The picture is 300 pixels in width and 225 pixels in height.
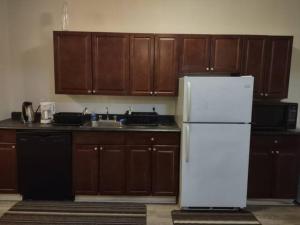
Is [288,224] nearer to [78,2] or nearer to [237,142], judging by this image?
[237,142]

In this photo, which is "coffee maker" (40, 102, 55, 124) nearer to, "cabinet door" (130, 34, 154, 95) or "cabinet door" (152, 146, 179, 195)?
"cabinet door" (130, 34, 154, 95)

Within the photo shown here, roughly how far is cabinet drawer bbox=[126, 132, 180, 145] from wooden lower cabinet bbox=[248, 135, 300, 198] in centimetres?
99

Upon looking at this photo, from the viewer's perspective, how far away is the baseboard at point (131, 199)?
3.45 m

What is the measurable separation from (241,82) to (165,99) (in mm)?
1157

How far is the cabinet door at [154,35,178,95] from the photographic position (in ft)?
11.4

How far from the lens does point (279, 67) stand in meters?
3.50

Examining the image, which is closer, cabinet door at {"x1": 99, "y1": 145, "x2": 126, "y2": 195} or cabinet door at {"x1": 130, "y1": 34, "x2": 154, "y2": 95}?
cabinet door at {"x1": 99, "y1": 145, "x2": 126, "y2": 195}

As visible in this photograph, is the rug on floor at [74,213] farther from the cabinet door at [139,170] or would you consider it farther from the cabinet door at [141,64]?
the cabinet door at [141,64]

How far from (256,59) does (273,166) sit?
1362 mm

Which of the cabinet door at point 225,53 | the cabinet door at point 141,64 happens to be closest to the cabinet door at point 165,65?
the cabinet door at point 141,64

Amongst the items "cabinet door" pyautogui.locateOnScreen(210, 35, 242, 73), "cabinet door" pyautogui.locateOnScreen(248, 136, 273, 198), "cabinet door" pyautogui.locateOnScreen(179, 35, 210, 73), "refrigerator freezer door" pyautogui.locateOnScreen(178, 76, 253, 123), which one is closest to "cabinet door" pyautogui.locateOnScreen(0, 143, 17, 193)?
"refrigerator freezer door" pyautogui.locateOnScreen(178, 76, 253, 123)

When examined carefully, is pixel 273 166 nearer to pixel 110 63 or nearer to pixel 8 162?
pixel 110 63

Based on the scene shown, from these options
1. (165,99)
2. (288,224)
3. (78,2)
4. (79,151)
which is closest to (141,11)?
(78,2)

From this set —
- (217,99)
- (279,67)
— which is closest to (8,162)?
(217,99)
